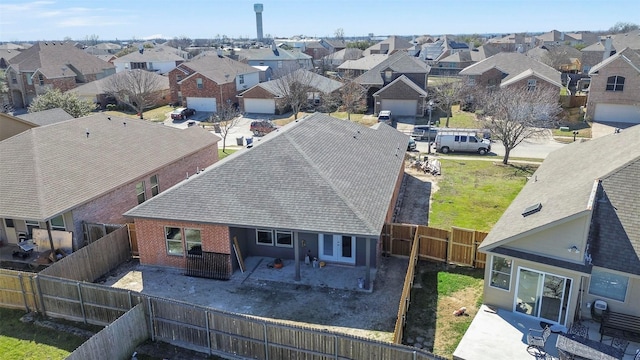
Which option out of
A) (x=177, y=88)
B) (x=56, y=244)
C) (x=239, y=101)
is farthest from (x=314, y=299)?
(x=177, y=88)

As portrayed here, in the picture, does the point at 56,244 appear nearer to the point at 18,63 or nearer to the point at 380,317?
the point at 380,317

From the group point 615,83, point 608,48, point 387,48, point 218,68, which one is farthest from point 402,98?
point 387,48

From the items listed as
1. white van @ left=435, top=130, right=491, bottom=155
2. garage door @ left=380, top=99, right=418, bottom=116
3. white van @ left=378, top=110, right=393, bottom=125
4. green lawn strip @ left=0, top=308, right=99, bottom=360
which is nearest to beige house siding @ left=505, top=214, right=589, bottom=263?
green lawn strip @ left=0, top=308, right=99, bottom=360

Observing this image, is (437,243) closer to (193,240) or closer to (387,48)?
(193,240)

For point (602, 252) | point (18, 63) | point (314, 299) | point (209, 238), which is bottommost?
point (314, 299)

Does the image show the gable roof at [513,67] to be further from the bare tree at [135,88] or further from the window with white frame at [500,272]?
the window with white frame at [500,272]

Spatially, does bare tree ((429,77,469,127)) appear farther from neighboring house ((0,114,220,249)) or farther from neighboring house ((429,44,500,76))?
neighboring house ((429,44,500,76))

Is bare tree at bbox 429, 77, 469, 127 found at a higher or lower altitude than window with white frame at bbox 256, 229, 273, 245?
higher
